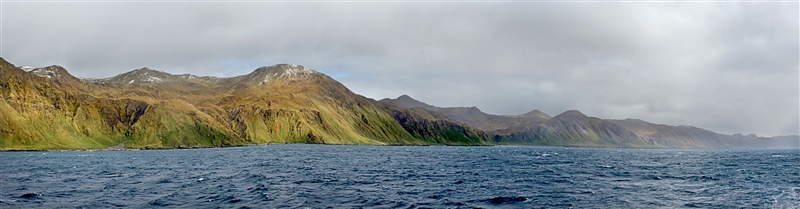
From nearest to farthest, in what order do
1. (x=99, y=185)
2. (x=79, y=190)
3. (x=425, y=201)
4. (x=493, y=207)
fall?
(x=493, y=207), (x=425, y=201), (x=79, y=190), (x=99, y=185)

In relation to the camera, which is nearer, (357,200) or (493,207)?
(493,207)

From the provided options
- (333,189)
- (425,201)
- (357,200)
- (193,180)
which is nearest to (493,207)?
(425,201)

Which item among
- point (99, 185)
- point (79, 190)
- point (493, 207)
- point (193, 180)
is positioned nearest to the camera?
point (493, 207)

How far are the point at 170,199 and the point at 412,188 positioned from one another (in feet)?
90.8

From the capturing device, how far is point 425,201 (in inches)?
2088

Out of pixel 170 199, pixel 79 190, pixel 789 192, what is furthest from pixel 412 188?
pixel 789 192

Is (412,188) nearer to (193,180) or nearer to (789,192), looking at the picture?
(193,180)

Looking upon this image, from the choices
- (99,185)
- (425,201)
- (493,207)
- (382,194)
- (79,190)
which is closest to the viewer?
(493,207)

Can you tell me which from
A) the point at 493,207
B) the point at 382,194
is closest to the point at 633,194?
the point at 493,207

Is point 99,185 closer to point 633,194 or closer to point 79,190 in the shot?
point 79,190

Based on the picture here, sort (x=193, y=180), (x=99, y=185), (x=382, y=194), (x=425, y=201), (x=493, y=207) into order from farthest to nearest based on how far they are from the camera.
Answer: (x=193, y=180) → (x=99, y=185) → (x=382, y=194) → (x=425, y=201) → (x=493, y=207)

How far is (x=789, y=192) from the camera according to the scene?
63000 mm

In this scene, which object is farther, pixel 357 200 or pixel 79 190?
pixel 79 190

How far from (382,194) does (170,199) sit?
2254 centimetres
